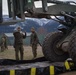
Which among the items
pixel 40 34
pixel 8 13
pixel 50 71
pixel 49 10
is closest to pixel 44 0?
pixel 49 10

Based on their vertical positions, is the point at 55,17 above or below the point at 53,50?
above

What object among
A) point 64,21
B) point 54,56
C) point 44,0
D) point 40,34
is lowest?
point 40,34

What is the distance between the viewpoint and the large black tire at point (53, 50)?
7695 mm

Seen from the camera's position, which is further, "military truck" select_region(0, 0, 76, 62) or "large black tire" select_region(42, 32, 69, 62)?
"large black tire" select_region(42, 32, 69, 62)

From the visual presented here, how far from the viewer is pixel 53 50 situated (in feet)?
25.6

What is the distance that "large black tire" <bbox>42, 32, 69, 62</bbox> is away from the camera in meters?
7.70

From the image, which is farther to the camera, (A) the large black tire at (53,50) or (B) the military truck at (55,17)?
(A) the large black tire at (53,50)

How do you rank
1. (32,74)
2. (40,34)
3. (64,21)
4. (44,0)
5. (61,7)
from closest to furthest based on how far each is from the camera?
(32,74), (44,0), (61,7), (64,21), (40,34)

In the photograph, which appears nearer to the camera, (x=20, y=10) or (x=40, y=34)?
(x=20, y=10)

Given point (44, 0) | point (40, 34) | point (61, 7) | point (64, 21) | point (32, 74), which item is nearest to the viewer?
point (32, 74)

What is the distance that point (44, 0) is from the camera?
6.46 metres

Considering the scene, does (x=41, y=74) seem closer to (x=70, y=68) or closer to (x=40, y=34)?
(x=70, y=68)

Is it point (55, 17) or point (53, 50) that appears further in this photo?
point (53, 50)

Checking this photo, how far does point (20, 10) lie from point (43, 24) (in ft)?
59.2
